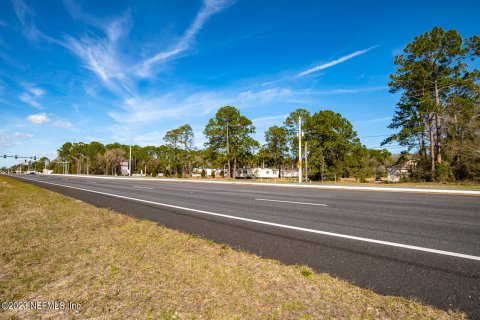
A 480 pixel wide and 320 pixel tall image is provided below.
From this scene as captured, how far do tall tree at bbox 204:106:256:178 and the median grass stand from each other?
169 ft

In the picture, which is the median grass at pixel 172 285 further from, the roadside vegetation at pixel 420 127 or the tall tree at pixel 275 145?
the tall tree at pixel 275 145

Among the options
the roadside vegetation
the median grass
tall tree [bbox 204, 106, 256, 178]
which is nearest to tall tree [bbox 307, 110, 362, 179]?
the roadside vegetation

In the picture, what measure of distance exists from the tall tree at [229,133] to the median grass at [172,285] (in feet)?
169

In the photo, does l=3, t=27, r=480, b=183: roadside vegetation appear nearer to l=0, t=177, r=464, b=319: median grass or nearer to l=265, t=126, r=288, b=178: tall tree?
l=265, t=126, r=288, b=178: tall tree

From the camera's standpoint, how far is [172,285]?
9.75ft

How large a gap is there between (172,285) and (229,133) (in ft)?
181

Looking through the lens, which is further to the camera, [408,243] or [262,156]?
[262,156]

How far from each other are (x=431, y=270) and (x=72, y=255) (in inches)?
211

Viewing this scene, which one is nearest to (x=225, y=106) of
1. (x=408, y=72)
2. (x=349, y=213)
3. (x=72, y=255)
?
(x=408, y=72)

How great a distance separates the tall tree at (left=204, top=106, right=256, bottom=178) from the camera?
56438mm

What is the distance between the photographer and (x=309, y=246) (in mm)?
4770

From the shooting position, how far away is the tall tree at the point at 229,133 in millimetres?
56438

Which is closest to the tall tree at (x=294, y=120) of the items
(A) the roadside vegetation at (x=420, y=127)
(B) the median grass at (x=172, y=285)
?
(A) the roadside vegetation at (x=420, y=127)

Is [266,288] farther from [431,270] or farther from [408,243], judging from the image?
[408,243]
